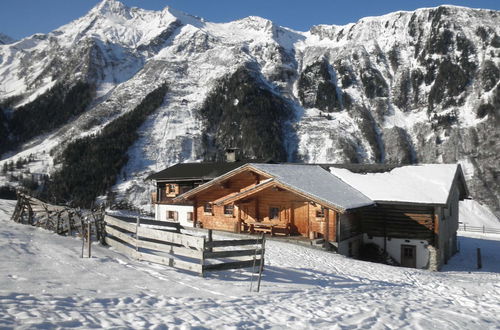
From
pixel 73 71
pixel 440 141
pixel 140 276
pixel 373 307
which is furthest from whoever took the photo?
pixel 73 71

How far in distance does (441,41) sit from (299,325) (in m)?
146

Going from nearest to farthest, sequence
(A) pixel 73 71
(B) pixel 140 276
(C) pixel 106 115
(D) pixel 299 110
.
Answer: (B) pixel 140 276 < (C) pixel 106 115 < (D) pixel 299 110 < (A) pixel 73 71

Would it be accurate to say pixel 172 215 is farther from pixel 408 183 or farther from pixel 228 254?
pixel 228 254

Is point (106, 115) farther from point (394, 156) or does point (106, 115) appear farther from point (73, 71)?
point (394, 156)

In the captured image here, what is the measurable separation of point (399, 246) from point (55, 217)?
1962 centimetres

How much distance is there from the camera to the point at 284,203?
2447 centimetres

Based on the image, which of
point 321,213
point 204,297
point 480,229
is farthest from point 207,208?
point 480,229

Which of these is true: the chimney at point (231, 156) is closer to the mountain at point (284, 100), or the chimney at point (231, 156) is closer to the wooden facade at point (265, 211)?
the wooden facade at point (265, 211)

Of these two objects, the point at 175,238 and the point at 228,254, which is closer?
the point at 228,254

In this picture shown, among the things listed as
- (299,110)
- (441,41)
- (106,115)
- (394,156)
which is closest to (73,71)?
(106,115)

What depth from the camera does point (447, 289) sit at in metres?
13.9

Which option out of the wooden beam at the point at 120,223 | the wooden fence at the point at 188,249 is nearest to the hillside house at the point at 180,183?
the wooden beam at the point at 120,223

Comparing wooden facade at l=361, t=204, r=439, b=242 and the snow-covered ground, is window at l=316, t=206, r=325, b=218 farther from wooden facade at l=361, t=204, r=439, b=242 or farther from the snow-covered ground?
the snow-covered ground

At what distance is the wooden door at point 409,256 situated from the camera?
23.8m
